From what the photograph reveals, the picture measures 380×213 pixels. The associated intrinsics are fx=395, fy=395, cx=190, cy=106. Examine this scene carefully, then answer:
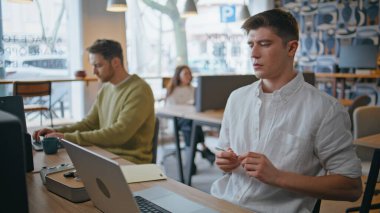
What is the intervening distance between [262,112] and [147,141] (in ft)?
3.43

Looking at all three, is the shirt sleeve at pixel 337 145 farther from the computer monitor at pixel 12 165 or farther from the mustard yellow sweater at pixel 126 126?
the mustard yellow sweater at pixel 126 126

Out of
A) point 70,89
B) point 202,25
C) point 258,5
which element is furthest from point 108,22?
point 258,5

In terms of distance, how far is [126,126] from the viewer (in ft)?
7.28

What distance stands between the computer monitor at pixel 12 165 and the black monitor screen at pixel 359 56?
6.68 metres

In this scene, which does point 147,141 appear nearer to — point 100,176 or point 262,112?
point 262,112

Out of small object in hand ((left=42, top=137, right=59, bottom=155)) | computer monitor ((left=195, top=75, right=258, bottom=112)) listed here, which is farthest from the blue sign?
small object in hand ((left=42, top=137, right=59, bottom=155))

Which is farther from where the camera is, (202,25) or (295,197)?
(202,25)

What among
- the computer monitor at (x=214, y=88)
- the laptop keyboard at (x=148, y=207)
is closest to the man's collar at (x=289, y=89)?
the laptop keyboard at (x=148, y=207)

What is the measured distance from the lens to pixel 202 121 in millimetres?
3539

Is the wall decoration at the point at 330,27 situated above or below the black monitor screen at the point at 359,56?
above

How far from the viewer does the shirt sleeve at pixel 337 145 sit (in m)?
1.30

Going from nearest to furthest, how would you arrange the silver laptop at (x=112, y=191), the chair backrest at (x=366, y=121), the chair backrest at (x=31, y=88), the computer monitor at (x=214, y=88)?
the silver laptop at (x=112, y=191) → the chair backrest at (x=366, y=121) → the computer monitor at (x=214, y=88) → the chair backrest at (x=31, y=88)

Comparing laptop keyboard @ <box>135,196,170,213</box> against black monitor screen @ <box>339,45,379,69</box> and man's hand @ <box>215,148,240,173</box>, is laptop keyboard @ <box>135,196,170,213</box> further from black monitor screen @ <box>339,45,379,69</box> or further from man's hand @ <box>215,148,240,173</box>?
black monitor screen @ <box>339,45,379,69</box>

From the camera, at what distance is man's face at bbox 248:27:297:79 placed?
55.3 inches
